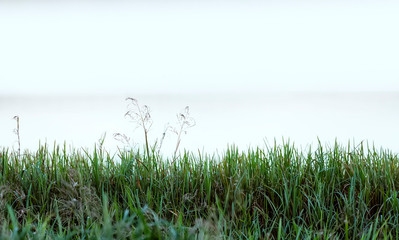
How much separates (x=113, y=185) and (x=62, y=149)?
0.53 metres

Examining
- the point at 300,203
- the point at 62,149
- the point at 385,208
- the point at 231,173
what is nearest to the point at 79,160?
the point at 62,149

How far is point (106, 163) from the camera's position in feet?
8.15

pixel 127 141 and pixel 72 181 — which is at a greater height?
pixel 127 141

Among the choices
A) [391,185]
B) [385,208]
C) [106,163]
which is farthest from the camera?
[106,163]

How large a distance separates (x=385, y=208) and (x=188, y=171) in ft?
3.51

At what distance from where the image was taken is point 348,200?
2098mm

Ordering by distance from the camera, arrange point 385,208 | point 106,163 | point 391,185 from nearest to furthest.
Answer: point 385,208
point 391,185
point 106,163

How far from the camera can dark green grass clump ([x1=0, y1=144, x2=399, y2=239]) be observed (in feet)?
6.38

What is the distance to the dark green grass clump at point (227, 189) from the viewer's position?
194cm

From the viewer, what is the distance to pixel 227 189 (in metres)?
2.16

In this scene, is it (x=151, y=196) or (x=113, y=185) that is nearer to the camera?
(x=151, y=196)

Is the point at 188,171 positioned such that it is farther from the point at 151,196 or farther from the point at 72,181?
the point at 72,181

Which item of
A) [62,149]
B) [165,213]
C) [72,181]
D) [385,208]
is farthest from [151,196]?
[385,208]

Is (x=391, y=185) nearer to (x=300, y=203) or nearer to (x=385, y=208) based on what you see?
(x=385, y=208)
